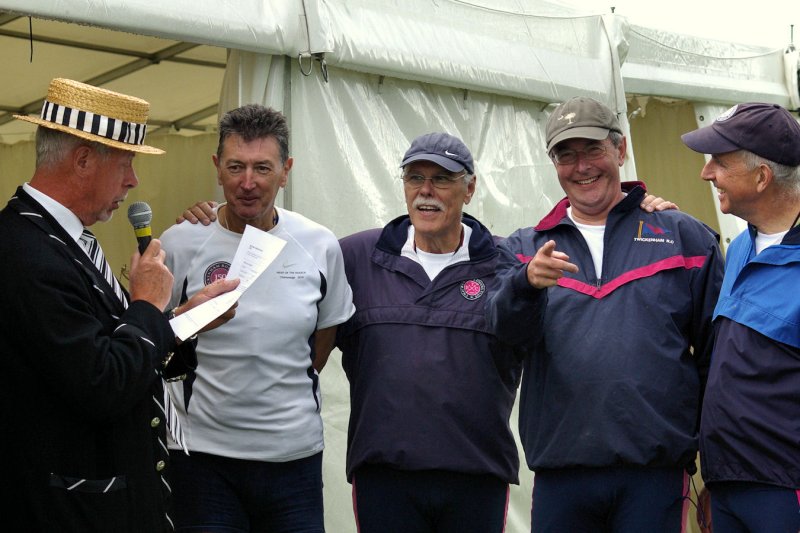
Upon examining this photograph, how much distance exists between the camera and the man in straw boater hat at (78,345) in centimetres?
239

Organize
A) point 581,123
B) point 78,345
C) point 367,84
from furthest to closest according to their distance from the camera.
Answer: point 367,84 < point 581,123 < point 78,345

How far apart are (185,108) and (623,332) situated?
4.14m

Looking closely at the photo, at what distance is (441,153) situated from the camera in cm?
351

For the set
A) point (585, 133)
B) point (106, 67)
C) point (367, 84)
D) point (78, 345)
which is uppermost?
point (106, 67)

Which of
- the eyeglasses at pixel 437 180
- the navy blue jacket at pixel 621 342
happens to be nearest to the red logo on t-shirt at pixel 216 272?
the eyeglasses at pixel 437 180

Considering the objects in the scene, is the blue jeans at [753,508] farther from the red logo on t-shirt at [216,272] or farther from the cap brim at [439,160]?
the red logo on t-shirt at [216,272]

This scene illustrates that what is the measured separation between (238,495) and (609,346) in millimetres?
1202

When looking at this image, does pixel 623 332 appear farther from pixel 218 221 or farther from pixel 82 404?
pixel 82 404

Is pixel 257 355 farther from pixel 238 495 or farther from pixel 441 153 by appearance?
pixel 441 153

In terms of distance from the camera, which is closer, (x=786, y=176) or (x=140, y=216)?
(x=140, y=216)

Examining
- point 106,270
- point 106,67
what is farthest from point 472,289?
point 106,67

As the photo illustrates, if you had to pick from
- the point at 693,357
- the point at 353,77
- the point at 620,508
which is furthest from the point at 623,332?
→ the point at 353,77

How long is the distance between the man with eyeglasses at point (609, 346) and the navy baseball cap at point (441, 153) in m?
0.33

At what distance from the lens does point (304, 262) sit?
337 cm
